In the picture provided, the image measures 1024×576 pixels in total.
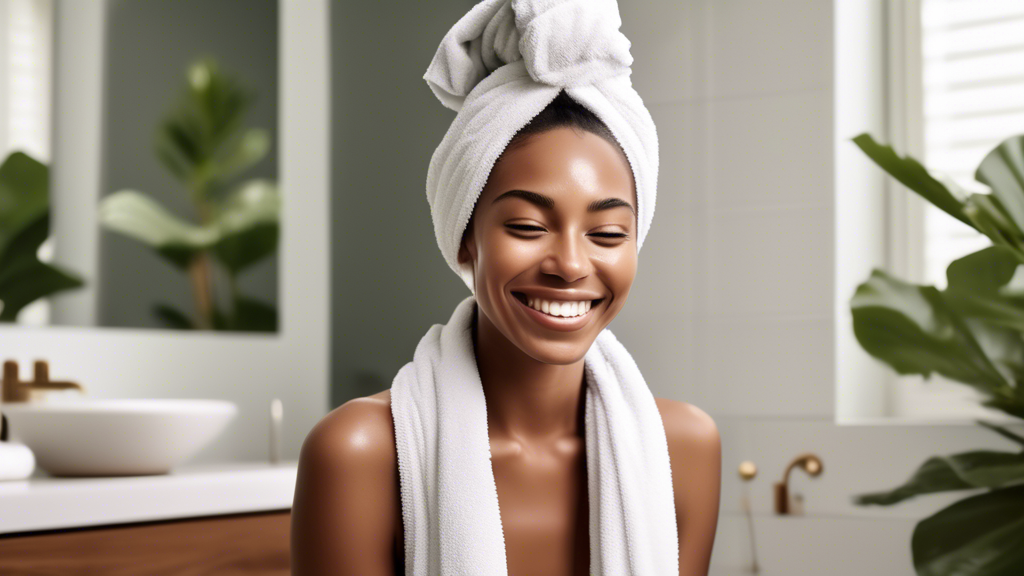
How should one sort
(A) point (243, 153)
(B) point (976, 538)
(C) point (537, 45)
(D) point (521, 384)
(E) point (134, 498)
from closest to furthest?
(C) point (537, 45) → (D) point (521, 384) → (B) point (976, 538) → (E) point (134, 498) → (A) point (243, 153)

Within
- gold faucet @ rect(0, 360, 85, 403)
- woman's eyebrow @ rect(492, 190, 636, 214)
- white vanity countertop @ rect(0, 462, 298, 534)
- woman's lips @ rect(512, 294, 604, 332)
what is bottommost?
white vanity countertop @ rect(0, 462, 298, 534)

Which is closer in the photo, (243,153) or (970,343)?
(970,343)

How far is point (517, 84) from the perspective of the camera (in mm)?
835

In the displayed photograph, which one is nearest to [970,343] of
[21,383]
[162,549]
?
[162,549]

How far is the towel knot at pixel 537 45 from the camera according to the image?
0.80 m

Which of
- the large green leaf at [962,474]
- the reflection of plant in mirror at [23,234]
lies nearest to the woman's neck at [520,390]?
the large green leaf at [962,474]

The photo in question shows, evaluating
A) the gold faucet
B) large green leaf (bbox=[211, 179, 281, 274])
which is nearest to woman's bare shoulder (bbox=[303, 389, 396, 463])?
the gold faucet

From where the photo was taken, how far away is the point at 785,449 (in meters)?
1.94

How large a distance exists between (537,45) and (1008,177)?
65cm

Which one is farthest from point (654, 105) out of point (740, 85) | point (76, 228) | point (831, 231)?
point (76, 228)

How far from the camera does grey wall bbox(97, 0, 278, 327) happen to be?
6.80ft

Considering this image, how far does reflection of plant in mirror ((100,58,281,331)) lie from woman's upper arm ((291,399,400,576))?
1.47m

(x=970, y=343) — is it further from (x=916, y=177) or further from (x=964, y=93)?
(x=964, y=93)

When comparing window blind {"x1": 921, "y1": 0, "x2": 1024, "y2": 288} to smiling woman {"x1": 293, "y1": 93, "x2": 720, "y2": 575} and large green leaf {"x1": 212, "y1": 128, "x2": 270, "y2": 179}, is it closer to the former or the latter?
smiling woman {"x1": 293, "y1": 93, "x2": 720, "y2": 575}
